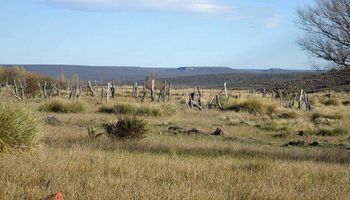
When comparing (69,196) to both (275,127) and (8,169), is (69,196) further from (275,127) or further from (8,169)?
(275,127)

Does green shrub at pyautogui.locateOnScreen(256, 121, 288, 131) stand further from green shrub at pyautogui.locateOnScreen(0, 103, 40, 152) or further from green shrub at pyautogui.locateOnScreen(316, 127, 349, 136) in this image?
green shrub at pyautogui.locateOnScreen(0, 103, 40, 152)

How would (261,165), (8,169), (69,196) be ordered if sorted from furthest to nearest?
1. (261,165)
2. (8,169)
3. (69,196)

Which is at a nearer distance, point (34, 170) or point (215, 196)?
point (215, 196)

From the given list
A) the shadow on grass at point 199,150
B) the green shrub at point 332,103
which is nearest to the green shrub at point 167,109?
the shadow on grass at point 199,150

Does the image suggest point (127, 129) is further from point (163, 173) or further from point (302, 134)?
point (302, 134)

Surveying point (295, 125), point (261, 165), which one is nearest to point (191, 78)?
point (295, 125)

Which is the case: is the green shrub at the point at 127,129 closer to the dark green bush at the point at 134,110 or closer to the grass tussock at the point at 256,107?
the dark green bush at the point at 134,110

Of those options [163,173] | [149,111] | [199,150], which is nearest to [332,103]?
[149,111]

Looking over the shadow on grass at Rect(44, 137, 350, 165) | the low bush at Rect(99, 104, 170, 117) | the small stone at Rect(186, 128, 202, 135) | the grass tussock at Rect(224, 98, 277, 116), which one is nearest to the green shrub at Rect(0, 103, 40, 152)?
the shadow on grass at Rect(44, 137, 350, 165)

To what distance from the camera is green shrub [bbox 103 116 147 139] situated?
15164mm

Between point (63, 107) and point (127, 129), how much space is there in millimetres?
13919

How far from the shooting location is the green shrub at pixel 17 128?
1041 cm

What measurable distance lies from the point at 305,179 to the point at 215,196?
247 centimetres

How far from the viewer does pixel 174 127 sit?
20922 mm
